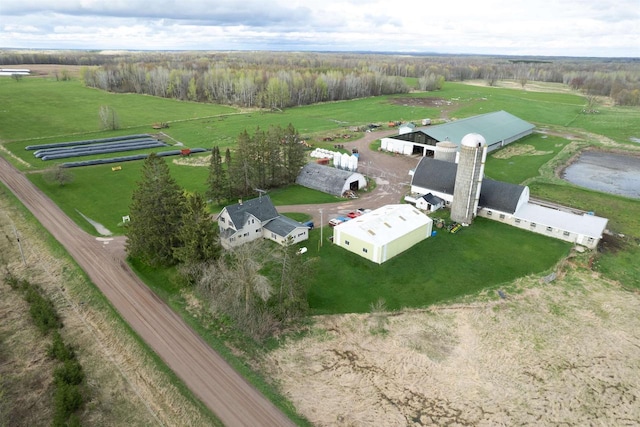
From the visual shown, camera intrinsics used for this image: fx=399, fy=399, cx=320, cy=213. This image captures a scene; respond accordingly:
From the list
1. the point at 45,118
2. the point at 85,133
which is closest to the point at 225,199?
the point at 85,133

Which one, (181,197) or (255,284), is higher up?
(181,197)

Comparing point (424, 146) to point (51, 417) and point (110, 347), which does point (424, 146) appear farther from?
point (51, 417)

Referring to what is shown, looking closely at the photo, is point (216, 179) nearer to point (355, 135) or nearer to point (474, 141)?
point (474, 141)

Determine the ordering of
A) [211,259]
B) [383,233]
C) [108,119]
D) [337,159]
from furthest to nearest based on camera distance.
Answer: [108,119], [337,159], [383,233], [211,259]

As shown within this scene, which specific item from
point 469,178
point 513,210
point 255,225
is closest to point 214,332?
point 255,225

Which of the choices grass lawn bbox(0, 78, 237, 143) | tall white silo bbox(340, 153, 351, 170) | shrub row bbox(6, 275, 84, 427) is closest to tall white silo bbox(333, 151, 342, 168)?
tall white silo bbox(340, 153, 351, 170)

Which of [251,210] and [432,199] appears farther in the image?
[432,199]

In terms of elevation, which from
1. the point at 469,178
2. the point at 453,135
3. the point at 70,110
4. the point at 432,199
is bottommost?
the point at 432,199

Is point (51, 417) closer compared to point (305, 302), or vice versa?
point (51, 417)
